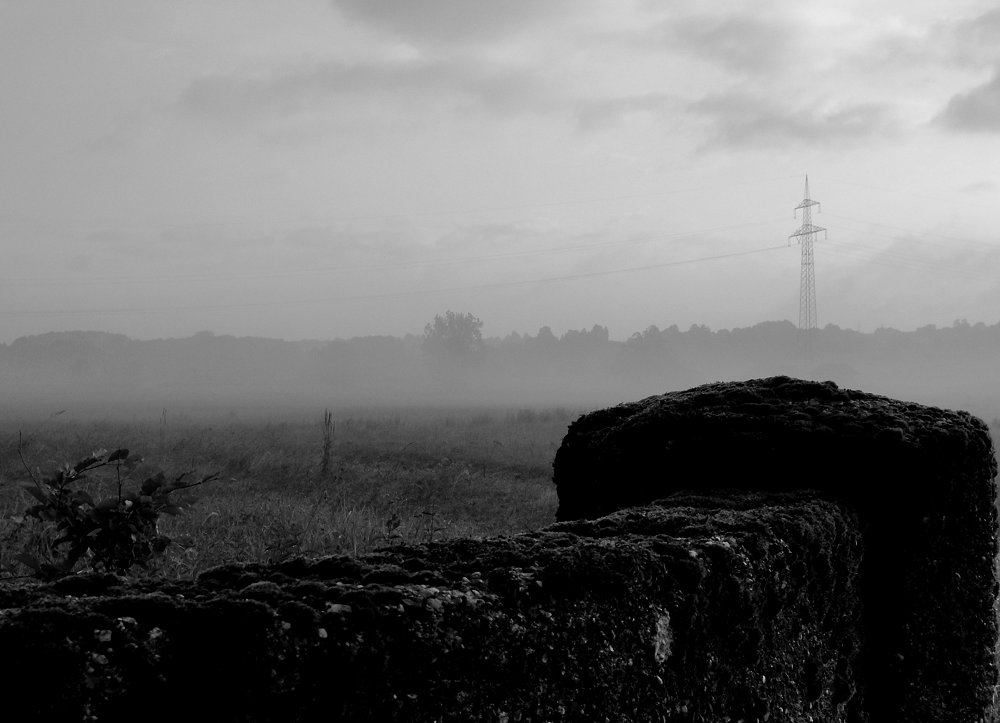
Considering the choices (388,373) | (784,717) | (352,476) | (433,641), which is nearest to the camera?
(433,641)

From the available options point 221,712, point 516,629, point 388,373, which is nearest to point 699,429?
point 516,629

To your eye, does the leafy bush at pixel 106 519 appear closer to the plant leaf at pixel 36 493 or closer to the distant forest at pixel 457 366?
the plant leaf at pixel 36 493

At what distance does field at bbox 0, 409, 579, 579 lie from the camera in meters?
7.25

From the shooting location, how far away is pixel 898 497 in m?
2.88

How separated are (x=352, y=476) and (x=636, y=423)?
11.4 m

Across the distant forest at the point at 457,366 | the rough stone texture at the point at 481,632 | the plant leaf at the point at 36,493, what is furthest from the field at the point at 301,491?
the distant forest at the point at 457,366

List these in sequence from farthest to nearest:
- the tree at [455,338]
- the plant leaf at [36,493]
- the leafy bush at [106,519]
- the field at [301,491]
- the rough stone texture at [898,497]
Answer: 1. the tree at [455,338]
2. the field at [301,491]
3. the leafy bush at [106,519]
4. the plant leaf at [36,493]
5. the rough stone texture at [898,497]

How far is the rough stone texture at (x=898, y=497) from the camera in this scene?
113 inches

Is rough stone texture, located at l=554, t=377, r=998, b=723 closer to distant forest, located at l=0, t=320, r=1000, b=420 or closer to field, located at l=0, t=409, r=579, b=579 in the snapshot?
field, located at l=0, t=409, r=579, b=579

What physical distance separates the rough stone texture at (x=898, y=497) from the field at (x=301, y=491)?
1.72 metres

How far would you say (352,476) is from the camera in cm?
1425

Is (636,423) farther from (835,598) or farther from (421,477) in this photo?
(421,477)

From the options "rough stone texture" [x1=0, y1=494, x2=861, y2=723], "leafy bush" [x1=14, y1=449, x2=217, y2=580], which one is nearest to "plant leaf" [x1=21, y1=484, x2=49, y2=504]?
"leafy bush" [x1=14, y1=449, x2=217, y2=580]

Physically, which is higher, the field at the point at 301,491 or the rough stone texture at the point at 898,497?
the rough stone texture at the point at 898,497
